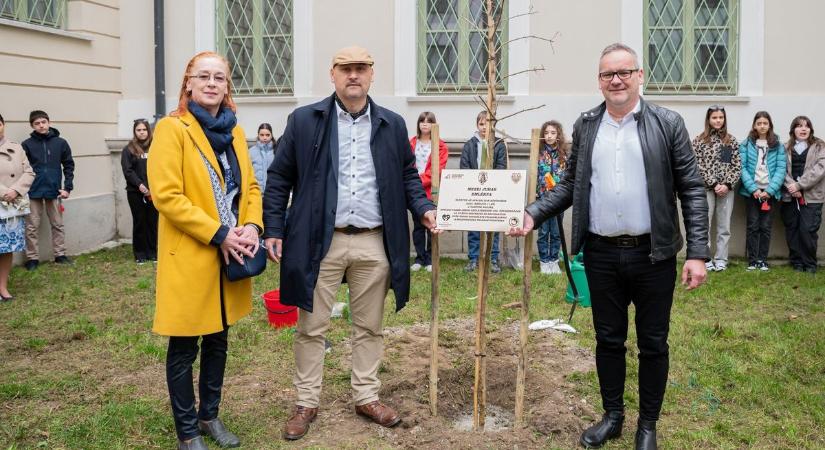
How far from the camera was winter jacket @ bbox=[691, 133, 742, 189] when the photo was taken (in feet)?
32.4

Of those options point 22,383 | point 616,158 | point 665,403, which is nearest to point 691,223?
point 616,158

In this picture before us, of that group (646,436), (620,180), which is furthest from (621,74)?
(646,436)

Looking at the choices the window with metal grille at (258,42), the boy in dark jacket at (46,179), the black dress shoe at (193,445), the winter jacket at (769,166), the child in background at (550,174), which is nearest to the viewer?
the black dress shoe at (193,445)

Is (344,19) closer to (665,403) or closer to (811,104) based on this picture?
(811,104)

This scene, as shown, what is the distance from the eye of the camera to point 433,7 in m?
10.8

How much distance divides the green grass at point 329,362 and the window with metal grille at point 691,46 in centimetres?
278

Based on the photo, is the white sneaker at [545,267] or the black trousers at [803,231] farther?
the black trousers at [803,231]

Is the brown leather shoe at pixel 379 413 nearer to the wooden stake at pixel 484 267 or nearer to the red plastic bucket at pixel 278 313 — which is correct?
the wooden stake at pixel 484 267

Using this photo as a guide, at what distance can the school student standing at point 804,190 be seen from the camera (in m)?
9.78

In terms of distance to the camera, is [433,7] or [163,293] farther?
[433,7]

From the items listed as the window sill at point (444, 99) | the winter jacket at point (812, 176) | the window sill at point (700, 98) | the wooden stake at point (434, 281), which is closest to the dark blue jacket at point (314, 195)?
the wooden stake at point (434, 281)

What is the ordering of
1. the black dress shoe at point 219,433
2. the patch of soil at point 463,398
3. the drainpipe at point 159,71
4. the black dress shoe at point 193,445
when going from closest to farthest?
the black dress shoe at point 193,445 < the black dress shoe at point 219,433 < the patch of soil at point 463,398 < the drainpipe at point 159,71

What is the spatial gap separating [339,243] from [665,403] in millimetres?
2417

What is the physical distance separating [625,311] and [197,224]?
2414 millimetres
